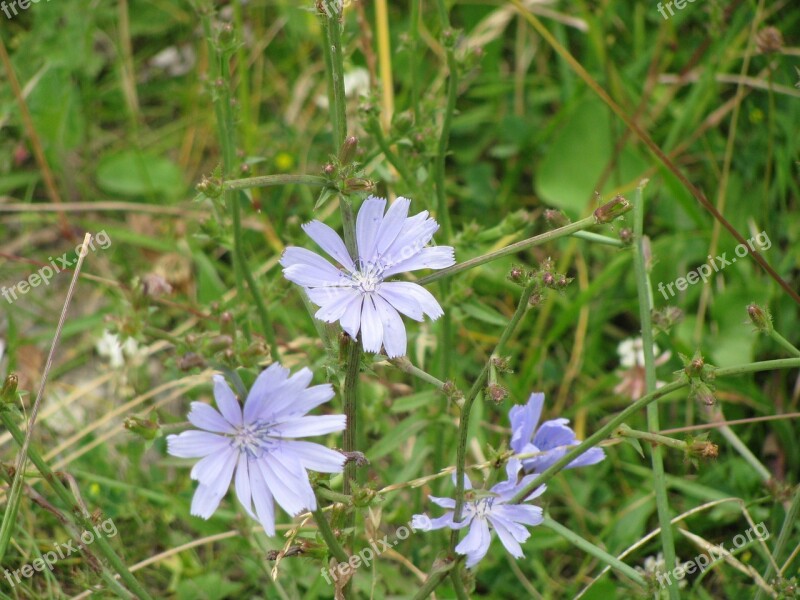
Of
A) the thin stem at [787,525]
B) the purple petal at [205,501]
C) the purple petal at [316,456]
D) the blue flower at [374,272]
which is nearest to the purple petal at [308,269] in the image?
the blue flower at [374,272]

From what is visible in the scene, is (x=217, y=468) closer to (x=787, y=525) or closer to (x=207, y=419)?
(x=207, y=419)

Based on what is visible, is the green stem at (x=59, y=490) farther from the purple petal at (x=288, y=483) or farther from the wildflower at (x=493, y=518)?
the wildflower at (x=493, y=518)

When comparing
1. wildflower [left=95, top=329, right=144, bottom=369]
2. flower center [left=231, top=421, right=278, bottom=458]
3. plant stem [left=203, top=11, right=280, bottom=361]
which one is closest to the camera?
flower center [left=231, top=421, right=278, bottom=458]

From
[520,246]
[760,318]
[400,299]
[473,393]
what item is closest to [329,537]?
[473,393]

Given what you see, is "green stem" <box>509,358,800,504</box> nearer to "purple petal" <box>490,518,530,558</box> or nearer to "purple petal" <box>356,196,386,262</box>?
"purple petal" <box>490,518,530,558</box>

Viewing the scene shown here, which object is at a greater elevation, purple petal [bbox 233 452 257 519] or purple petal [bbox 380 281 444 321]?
purple petal [bbox 380 281 444 321]

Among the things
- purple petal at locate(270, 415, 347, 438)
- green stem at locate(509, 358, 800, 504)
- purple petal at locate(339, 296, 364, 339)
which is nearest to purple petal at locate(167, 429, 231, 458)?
purple petal at locate(270, 415, 347, 438)

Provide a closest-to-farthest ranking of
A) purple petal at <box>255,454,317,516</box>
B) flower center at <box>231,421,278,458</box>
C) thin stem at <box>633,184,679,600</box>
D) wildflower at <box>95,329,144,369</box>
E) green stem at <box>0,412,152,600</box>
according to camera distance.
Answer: purple petal at <box>255,454,317,516</box>
flower center at <box>231,421,278,458</box>
green stem at <box>0,412,152,600</box>
thin stem at <box>633,184,679,600</box>
wildflower at <box>95,329,144,369</box>
